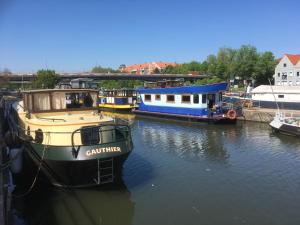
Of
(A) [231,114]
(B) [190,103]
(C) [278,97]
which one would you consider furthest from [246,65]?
(A) [231,114]

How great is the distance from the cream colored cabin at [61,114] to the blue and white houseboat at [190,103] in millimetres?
15605

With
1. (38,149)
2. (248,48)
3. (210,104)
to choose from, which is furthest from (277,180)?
(248,48)

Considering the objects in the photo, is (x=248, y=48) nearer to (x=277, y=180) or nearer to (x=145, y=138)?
(x=145, y=138)

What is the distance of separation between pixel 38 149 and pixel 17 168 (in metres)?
2.50

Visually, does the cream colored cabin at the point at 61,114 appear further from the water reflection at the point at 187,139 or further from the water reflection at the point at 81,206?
the water reflection at the point at 187,139

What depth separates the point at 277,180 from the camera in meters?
13.6

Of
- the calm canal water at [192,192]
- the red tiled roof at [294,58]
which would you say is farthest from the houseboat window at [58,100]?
the red tiled roof at [294,58]

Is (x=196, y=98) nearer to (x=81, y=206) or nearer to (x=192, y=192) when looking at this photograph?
(x=192, y=192)

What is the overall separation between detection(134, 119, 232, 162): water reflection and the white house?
1898 inches

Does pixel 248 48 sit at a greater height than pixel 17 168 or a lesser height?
greater

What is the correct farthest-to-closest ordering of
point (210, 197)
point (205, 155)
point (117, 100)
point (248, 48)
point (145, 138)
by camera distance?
1. point (248, 48)
2. point (117, 100)
3. point (145, 138)
4. point (205, 155)
5. point (210, 197)

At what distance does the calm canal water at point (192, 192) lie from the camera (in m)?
10.4

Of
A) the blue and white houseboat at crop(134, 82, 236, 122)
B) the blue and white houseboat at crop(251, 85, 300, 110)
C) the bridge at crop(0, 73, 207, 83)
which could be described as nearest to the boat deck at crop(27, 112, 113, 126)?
the blue and white houseboat at crop(134, 82, 236, 122)

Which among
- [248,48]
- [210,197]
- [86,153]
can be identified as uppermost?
[248,48]
